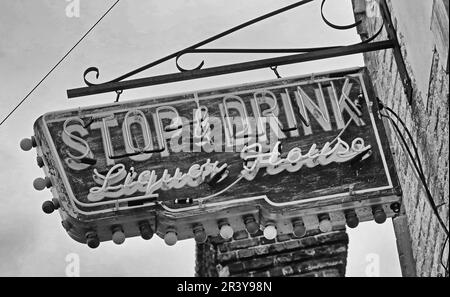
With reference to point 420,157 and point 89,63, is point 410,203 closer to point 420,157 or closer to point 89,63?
point 420,157

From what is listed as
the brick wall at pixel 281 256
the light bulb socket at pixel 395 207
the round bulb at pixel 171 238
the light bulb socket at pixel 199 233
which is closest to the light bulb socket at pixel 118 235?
the round bulb at pixel 171 238

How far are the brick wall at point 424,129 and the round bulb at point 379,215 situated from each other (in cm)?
31

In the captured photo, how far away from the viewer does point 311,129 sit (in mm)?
7434

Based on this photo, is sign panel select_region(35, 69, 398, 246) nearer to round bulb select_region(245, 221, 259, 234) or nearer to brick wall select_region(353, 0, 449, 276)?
round bulb select_region(245, 221, 259, 234)

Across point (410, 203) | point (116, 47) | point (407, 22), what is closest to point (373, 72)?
point (410, 203)

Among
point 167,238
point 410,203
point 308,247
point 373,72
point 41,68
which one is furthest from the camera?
point 41,68

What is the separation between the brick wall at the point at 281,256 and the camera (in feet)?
35.5

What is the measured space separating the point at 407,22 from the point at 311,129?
0.86 meters

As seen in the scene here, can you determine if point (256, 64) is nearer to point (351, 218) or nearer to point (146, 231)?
point (351, 218)

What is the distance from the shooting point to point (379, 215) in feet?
23.2

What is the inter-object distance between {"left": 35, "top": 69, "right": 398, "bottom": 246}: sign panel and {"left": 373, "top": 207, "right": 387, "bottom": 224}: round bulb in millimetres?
92

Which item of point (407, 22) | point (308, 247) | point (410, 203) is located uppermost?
point (407, 22)

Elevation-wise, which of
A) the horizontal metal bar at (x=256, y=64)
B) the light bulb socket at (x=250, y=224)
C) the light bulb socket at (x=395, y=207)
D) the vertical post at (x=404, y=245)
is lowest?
the vertical post at (x=404, y=245)

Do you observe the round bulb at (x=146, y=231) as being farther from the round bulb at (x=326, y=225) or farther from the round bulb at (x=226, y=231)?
the round bulb at (x=326, y=225)
